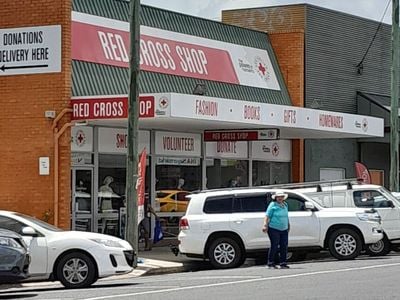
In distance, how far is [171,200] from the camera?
28.2 m

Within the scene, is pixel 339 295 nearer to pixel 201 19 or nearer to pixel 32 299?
pixel 32 299

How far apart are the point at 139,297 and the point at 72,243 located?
8.83ft

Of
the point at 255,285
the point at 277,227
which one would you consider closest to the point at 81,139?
the point at 277,227

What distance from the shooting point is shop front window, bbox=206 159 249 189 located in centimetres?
2992

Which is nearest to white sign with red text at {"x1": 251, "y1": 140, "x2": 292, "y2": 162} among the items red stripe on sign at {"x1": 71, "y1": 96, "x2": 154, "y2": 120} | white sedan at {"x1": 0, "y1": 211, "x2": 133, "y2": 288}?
red stripe on sign at {"x1": 71, "y1": 96, "x2": 154, "y2": 120}

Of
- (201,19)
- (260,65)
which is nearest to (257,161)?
(260,65)

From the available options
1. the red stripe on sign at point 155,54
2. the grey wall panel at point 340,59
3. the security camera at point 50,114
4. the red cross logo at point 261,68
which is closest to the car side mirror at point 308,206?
the security camera at point 50,114

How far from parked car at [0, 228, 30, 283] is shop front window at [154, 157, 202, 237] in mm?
11399

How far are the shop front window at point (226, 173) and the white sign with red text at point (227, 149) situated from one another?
18 centimetres

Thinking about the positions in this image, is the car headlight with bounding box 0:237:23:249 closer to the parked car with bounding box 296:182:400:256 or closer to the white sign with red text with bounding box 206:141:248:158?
the parked car with bounding box 296:182:400:256

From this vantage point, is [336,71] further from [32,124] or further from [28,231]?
[28,231]

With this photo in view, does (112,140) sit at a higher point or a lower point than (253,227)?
higher

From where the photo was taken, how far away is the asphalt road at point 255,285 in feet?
50.5

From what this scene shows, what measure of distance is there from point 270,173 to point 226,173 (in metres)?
2.50
